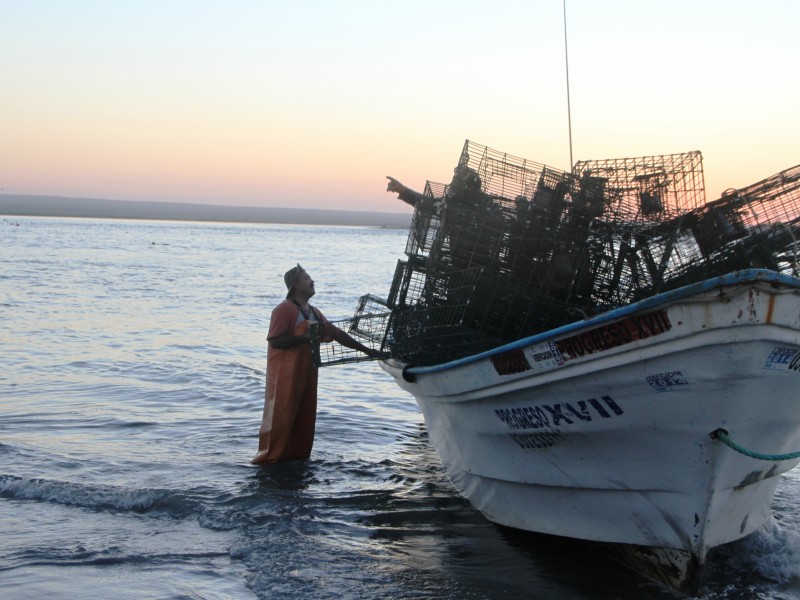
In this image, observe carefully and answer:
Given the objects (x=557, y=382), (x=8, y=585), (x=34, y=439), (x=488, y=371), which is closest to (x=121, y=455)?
(x=34, y=439)

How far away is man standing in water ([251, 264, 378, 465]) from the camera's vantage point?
788 centimetres

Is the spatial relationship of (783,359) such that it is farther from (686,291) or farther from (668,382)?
(686,291)

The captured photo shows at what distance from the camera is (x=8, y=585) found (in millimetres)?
5523

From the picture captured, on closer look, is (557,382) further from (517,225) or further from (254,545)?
(254,545)

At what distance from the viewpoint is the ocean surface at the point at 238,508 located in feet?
19.1

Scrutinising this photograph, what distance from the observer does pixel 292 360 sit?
793 cm

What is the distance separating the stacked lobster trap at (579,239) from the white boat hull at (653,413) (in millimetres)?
656

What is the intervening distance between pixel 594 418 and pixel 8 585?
367cm

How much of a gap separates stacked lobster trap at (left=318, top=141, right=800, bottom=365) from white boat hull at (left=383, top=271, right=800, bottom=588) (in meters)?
0.66

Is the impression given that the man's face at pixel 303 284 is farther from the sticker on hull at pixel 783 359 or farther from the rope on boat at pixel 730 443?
the sticker on hull at pixel 783 359

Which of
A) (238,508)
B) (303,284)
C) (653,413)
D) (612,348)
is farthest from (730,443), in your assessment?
(303,284)

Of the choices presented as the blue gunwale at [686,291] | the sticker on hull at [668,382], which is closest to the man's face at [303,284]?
the blue gunwale at [686,291]

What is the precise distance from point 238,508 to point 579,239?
341 centimetres

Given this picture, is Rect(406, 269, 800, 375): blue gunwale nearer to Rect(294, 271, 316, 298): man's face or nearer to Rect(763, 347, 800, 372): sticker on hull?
Rect(763, 347, 800, 372): sticker on hull
